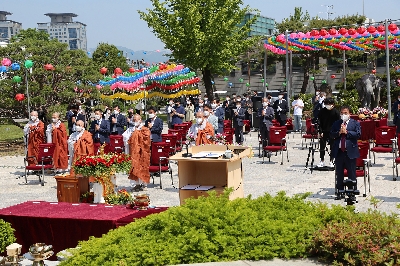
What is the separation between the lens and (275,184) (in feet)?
49.5

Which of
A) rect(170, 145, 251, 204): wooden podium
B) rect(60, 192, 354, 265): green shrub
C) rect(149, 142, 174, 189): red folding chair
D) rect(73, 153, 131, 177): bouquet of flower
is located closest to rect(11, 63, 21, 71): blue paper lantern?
rect(149, 142, 174, 189): red folding chair

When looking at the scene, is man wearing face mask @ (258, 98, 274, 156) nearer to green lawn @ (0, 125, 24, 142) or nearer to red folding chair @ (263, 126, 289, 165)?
red folding chair @ (263, 126, 289, 165)

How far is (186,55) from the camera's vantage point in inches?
1601

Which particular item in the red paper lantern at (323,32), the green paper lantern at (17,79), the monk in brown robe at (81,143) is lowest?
the monk in brown robe at (81,143)

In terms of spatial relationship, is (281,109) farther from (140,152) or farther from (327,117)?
(140,152)

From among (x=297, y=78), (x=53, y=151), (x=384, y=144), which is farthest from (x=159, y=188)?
(x=297, y=78)

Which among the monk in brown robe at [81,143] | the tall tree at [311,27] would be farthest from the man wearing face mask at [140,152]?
the tall tree at [311,27]

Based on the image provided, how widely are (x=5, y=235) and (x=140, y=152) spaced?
6.27 metres

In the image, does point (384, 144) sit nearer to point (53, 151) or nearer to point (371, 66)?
point (53, 151)

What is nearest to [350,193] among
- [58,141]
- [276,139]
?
[276,139]

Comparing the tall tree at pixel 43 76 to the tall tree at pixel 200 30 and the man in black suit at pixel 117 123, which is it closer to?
the man in black suit at pixel 117 123

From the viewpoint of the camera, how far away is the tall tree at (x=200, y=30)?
39.3m

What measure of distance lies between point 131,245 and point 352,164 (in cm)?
732

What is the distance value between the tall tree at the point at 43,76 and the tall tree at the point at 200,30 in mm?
12468
